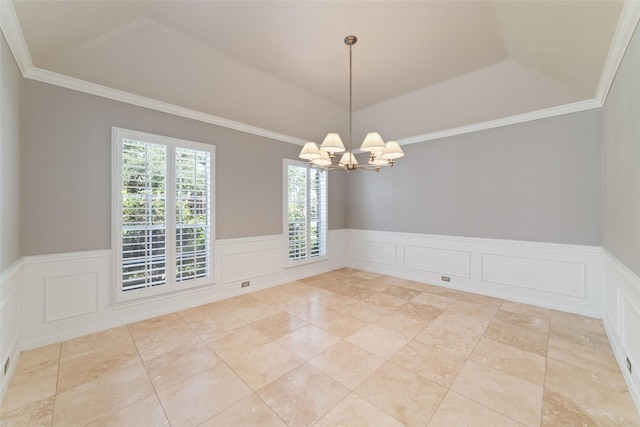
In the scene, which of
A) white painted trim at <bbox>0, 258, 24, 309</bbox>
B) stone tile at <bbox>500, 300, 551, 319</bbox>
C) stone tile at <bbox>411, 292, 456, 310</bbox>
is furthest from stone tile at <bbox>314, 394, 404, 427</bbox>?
stone tile at <bbox>500, 300, 551, 319</bbox>

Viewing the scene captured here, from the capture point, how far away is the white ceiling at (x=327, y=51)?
7.77 feet

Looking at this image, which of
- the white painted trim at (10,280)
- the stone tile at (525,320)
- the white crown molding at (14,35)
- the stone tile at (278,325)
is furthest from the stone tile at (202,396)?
the stone tile at (525,320)

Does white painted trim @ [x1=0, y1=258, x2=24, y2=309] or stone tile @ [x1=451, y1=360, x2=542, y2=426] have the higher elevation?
white painted trim @ [x1=0, y1=258, x2=24, y2=309]

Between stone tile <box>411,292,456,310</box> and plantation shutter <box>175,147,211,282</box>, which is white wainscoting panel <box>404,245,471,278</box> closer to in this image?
stone tile <box>411,292,456,310</box>

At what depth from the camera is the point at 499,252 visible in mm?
4188

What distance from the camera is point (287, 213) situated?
5.04 meters

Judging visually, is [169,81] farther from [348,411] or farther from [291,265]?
[348,411]

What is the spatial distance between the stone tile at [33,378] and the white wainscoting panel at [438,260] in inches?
201

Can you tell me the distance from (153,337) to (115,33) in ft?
10.8

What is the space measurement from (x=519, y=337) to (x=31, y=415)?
445cm

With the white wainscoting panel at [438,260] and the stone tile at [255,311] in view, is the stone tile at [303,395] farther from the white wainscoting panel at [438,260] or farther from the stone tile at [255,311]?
the white wainscoting panel at [438,260]

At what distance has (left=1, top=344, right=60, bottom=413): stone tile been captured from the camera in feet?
Result: 6.40

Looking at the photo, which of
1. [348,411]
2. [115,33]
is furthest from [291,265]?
[115,33]

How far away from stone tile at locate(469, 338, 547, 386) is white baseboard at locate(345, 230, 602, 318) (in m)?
1.74
